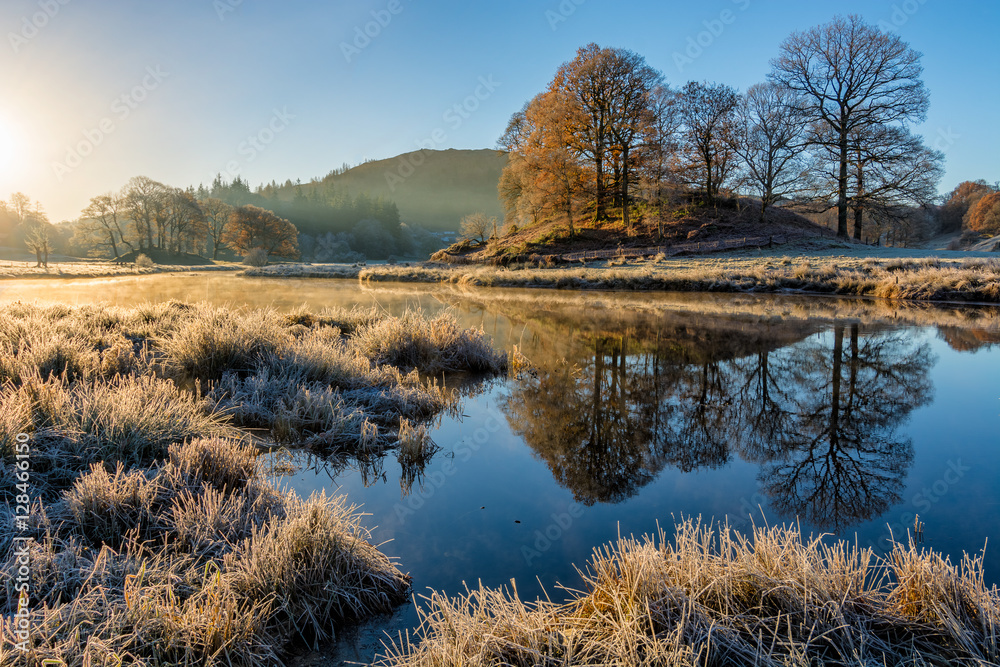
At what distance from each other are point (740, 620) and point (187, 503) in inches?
112

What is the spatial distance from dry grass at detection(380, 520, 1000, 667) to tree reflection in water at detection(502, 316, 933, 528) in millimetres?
1169

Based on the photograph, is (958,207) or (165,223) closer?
(958,207)

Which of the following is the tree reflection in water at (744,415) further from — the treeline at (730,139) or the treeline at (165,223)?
the treeline at (165,223)

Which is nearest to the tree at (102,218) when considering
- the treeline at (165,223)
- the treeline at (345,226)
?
the treeline at (165,223)

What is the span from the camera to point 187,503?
270 centimetres

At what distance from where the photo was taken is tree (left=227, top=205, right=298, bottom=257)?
59.3 metres

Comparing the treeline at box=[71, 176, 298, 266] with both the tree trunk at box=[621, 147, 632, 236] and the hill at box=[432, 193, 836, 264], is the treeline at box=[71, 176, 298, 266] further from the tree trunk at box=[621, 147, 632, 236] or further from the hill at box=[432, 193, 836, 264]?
the tree trunk at box=[621, 147, 632, 236]

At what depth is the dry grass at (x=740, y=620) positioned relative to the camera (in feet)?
5.67

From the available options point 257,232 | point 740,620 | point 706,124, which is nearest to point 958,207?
point 706,124

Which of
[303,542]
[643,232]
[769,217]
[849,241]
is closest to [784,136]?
[769,217]

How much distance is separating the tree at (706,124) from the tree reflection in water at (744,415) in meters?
25.8

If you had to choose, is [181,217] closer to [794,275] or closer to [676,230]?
[676,230]

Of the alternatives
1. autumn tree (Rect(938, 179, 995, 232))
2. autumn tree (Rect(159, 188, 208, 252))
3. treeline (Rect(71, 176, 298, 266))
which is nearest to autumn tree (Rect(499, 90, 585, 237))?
treeline (Rect(71, 176, 298, 266))

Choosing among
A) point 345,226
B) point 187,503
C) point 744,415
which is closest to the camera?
point 187,503
